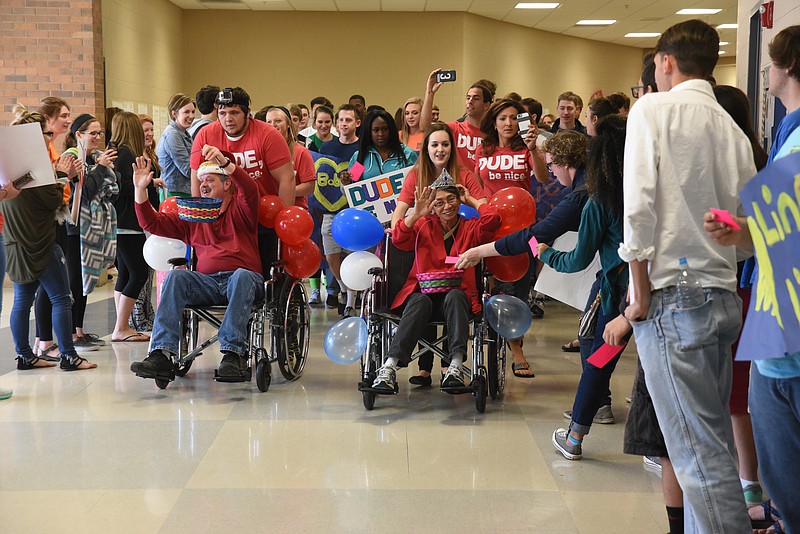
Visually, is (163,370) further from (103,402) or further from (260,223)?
(260,223)

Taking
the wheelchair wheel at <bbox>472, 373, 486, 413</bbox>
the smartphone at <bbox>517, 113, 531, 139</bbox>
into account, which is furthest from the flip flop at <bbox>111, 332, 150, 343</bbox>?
the smartphone at <bbox>517, 113, 531, 139</bbox>

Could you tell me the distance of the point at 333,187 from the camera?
648cm

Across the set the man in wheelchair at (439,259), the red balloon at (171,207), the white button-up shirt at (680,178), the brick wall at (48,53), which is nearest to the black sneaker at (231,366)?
the man in wheelchair at (439,259)

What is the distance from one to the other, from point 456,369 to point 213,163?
5.29ft

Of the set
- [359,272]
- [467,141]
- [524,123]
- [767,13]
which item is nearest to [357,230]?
[359,272]

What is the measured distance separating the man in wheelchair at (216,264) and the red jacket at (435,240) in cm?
78

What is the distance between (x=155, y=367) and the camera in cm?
408

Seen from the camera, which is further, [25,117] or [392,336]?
[25,117]

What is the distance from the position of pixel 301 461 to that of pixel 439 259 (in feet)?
4.32

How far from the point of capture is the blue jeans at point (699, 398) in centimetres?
190

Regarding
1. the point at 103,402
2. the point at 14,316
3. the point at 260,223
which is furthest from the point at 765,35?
the point at 14,316

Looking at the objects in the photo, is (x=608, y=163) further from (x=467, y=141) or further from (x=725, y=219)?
(x=467, y=141)

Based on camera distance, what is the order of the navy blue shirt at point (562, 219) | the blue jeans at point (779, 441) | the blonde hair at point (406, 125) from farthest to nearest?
the blonde hair at point (406, 125) < the navy blue shirt at point (562, 219) < the blue jeans at point (779, 441)

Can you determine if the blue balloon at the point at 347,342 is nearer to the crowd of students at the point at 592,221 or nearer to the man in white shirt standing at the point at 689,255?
the crowd of students at the point at 592,221
